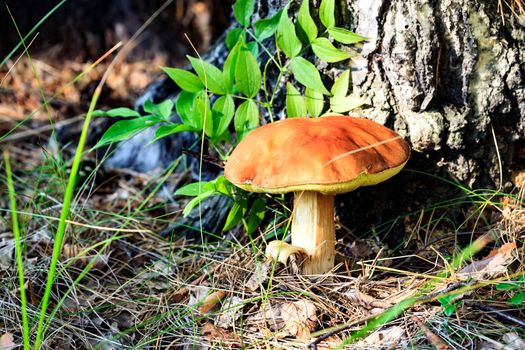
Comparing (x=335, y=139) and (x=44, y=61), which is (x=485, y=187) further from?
(x=44, y=61)

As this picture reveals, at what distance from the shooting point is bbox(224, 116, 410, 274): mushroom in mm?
1848

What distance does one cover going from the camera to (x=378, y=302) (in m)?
2.01

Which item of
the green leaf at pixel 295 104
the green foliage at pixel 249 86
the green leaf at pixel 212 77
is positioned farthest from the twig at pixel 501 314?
the green leaf at pixel 212 77

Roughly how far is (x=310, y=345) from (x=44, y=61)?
4.28 metres

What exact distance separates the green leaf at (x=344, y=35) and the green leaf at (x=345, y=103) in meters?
0.23

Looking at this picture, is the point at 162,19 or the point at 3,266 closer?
the point at 3,266

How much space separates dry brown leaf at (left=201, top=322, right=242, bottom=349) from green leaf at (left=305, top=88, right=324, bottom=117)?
0.96 meters

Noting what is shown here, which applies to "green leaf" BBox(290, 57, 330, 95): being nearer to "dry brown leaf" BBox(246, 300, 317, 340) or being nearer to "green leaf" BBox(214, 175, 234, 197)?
"green leaf" BBox(214, 175, 234, 197)

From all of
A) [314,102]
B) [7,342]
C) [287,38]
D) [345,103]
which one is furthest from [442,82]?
[7,342]

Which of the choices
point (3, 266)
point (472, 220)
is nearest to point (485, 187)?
point (472, 220)

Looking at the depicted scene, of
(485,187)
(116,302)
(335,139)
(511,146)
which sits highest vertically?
(335,139)

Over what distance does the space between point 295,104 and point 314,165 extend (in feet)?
2.06

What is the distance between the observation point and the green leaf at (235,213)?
2.43 metres

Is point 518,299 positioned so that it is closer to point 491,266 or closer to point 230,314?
point 491,266
